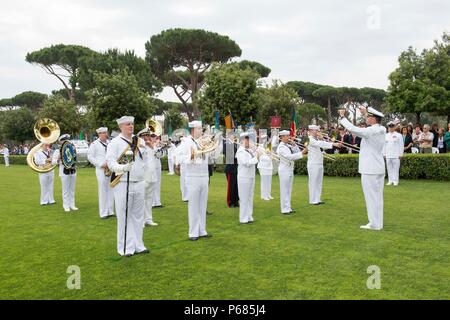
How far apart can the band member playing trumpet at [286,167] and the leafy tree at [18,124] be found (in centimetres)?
4486

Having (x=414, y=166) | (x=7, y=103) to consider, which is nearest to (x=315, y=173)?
(x=414, y=166)

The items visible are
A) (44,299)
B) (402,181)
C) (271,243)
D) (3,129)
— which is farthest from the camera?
(3,129)

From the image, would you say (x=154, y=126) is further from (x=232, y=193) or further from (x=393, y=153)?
(x=393, y=153)

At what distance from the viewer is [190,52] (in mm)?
44906

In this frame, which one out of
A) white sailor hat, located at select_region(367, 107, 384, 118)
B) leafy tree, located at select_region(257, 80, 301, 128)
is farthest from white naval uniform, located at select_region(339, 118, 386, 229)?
leafy tree, located at select_region(257, 80, 301, 128)

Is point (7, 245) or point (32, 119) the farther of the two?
point (32, 119)

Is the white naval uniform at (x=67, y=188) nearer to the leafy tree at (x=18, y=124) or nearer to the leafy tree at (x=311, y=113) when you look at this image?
the leafy tree at (x=18, y=124)

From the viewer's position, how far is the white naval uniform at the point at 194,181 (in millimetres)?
8055

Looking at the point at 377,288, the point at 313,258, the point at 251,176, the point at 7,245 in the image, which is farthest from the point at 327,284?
the point at 7,245

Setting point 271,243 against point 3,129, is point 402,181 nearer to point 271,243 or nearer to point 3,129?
point 271,243

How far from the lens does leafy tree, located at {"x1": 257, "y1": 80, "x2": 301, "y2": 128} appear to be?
33.5m

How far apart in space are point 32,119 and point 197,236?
4750 centimetres

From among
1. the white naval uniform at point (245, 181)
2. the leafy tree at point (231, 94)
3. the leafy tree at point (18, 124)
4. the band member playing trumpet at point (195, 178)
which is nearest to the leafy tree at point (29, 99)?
the leafy tree at point (18, 124)
